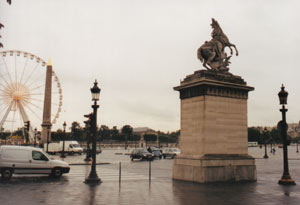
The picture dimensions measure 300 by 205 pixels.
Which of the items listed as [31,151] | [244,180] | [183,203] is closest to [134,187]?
[183,203]

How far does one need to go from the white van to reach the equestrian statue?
1020cm

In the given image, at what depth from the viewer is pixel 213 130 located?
17078mm

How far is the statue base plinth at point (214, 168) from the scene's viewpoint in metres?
16.4

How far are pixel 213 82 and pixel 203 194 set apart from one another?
6048 millimetres

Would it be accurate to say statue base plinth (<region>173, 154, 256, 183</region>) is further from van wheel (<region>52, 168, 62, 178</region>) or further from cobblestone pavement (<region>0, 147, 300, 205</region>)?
van wheel (<region>52, 168, 62, 178</region>)

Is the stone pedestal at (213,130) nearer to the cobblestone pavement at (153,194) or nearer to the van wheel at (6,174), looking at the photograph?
the cobblestone pavement at (153,194)

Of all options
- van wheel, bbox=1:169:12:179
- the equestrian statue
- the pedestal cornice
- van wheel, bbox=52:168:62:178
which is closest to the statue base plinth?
the pedestal cornice

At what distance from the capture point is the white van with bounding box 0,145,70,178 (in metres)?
19.3

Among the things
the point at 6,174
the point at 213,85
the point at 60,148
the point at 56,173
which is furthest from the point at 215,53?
the point at 60,148

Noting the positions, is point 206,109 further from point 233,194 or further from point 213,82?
point 233,194

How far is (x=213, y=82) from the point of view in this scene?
17.2 m

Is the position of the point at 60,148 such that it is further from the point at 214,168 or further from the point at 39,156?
the point at 214,168

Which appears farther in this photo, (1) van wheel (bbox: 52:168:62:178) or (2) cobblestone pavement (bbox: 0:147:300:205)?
(1) van wheel (bbox: 52:168:62:178)

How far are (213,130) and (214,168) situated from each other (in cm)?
181
